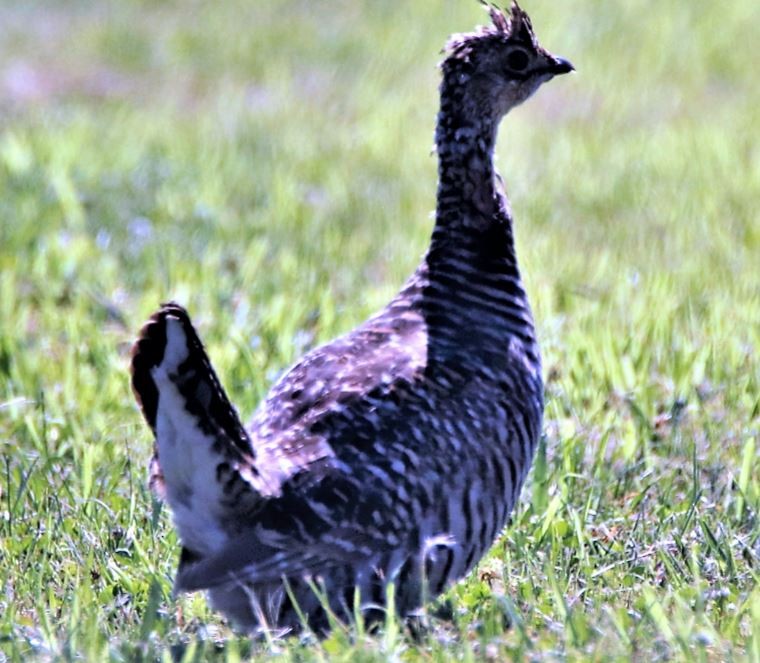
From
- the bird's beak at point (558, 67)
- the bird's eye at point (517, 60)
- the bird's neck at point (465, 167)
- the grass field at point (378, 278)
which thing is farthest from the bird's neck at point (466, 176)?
the grass field at point (378, 278)

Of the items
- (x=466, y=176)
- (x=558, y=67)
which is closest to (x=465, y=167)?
(x=466, y=176)

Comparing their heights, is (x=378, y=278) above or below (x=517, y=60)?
below

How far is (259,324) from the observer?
6.26 m

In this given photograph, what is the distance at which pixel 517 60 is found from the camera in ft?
15.4

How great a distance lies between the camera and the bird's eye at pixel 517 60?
15.3ft

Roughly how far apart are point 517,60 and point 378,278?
269 cm

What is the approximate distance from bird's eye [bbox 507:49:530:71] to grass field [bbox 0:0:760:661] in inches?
47.9

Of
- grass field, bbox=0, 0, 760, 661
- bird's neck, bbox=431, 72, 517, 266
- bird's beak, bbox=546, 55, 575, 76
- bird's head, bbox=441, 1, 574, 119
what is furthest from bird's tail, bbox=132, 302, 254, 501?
bird's beak, bbox=546, 55, 575, 76

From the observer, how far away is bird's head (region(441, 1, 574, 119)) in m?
4.55

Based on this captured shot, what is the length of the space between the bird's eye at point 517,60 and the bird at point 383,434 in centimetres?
5

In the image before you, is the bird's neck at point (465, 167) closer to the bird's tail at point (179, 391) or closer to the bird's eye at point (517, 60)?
the bird's eye at point (517, 60)

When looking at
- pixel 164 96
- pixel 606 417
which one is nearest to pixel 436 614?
pixel 606 417

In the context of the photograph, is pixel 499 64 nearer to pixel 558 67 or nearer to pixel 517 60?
pixel 517 60

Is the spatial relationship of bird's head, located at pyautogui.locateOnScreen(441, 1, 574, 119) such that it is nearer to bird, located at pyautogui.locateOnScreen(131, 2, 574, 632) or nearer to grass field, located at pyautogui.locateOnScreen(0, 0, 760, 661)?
bird, located at pyautogui.locateOnScreen(131, 2, 574, 632)
